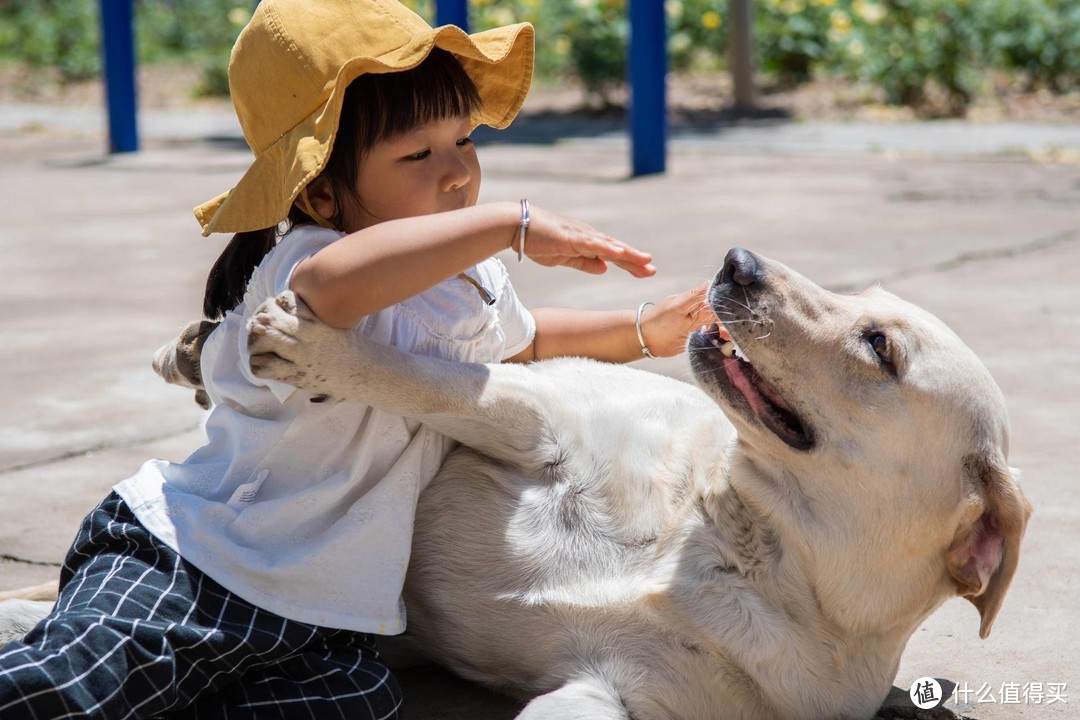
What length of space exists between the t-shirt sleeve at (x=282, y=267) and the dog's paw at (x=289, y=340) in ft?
0.15

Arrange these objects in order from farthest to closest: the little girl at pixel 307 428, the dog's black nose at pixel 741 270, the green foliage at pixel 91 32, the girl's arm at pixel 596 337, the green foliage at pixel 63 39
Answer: the green foliage at pixel 91 32, the green foliage at pixel 63 39, the girl's arm at pixel 596 337, the dog's black nose at pixel 741 270, the little girl at pixel 307 428

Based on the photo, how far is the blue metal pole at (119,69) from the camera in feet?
35.2

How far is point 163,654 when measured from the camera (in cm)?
A: 215

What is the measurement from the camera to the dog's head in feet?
7.56

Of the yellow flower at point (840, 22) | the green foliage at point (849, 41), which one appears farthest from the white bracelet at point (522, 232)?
the yellow flower at point (840, 22)

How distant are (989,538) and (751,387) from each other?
1.61 ft

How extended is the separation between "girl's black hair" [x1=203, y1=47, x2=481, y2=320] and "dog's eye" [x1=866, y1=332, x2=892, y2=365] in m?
0.87

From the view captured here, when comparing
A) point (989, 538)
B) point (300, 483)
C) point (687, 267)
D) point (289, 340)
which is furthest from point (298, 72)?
point (687, 267)

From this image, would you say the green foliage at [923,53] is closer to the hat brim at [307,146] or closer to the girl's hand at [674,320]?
the girl's hand at [674,320]

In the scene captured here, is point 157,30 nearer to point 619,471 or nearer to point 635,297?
point 635,297

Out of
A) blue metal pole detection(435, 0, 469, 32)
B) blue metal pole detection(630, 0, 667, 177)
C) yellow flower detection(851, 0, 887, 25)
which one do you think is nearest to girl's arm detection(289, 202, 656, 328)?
blue metal pole detection(630, 0, 667, 177)

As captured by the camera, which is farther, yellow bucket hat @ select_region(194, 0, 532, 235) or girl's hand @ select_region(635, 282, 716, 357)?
girl's hand @ select_region(635, 282, 716, 357)

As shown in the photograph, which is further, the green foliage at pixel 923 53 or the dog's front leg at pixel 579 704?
the green foliage at pixel 923 53

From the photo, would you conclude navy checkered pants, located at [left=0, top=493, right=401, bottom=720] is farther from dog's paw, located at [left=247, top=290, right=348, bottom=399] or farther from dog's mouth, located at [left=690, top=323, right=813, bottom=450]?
dog's mouth, located at [left=690, top=323, right=813, bottom=450]
